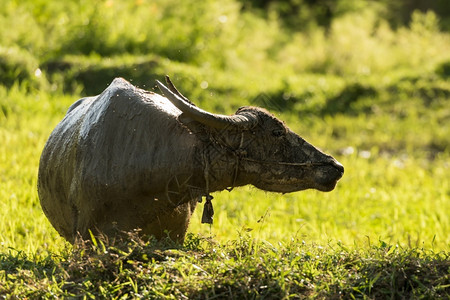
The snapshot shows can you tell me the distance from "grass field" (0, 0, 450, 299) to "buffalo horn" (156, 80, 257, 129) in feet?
1.99

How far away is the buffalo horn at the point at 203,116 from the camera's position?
14.9 feet

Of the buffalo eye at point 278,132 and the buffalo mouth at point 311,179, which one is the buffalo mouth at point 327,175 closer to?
the buffalo mouth at point 311,179

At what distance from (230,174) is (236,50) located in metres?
12.4

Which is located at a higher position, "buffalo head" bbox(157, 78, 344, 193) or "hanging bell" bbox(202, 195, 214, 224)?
"buffalo head" bbox(157, 78, 344, 193)

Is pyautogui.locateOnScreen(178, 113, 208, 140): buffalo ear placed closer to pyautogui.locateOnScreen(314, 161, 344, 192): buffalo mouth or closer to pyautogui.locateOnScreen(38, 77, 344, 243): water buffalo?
pyautogui.locateOnScreen(38, 77, 344, 243): water buffalo

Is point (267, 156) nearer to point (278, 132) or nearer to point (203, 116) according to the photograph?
point (278, 132)

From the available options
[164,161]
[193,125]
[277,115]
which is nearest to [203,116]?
[193,125]

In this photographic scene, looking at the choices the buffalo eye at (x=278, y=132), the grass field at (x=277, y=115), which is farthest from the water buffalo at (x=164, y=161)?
the grass field at (x=277, y=115)

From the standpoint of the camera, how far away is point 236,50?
55.9ft

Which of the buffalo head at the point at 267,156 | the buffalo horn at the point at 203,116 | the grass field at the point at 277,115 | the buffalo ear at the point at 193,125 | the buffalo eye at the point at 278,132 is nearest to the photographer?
Answer: the grass field at the point at 277,115

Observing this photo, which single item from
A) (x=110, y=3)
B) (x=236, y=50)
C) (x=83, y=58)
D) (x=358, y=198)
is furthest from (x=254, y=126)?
(x=236, y=50)

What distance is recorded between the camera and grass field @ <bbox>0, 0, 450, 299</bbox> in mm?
4367

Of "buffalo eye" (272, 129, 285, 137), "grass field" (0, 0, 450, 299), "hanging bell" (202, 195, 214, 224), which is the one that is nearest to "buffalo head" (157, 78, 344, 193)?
"buffalo eye" (272, 129, 285, 137)

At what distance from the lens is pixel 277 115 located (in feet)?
28.8
